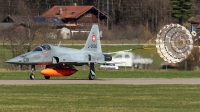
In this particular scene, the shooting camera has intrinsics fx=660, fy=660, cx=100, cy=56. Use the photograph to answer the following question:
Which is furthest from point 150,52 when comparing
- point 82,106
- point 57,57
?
point 82,106

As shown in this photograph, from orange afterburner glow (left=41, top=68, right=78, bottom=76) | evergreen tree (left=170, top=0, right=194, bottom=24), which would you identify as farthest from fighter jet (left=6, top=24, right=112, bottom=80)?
evergreen tree (left=170, top=0, right=194, bottom=24)

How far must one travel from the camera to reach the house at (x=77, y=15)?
103m

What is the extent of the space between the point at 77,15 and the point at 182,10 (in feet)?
61.0

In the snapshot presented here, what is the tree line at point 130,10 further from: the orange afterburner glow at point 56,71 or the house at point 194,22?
the orange afterburner glow at point 56,71

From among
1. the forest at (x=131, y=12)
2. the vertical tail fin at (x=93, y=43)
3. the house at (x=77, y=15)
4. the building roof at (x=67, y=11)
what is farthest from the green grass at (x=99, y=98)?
the building roof at (x=67, y=11)

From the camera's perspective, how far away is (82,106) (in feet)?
72.7

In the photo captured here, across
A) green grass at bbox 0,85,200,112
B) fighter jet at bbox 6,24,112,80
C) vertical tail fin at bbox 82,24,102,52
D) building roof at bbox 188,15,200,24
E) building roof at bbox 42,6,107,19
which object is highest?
building roof at bbox 42,6,107,19

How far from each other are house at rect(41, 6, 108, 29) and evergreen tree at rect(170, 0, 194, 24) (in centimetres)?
1380

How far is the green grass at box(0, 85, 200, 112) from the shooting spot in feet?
71.1

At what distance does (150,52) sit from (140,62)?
2.42m

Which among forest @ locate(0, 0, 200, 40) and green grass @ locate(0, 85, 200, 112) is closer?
green grass @ locate(0, 85, 200, 112)

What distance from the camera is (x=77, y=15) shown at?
103 meters

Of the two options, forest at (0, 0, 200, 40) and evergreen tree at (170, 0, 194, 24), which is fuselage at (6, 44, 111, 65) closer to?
forest at (0, 0, 200, 40)

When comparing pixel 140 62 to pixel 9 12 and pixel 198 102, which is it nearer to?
pixel 198 102
